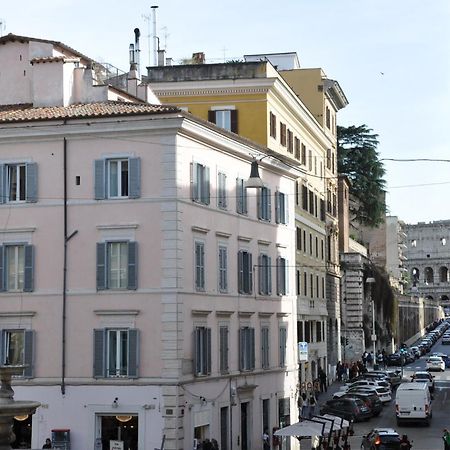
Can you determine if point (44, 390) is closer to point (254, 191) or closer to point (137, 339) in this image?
point (137, 339)

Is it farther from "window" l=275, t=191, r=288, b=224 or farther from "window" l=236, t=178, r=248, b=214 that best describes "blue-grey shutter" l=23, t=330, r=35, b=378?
"window" l=275, t=191, r=288, b=224

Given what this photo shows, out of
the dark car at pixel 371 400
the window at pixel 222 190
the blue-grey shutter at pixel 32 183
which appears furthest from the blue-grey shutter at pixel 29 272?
the dark car at pixel 371 400

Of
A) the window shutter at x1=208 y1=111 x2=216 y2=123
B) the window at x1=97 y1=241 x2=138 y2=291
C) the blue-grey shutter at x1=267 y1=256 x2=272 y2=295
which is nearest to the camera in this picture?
the window at x1=97 y1=241 x2=138 y2=291

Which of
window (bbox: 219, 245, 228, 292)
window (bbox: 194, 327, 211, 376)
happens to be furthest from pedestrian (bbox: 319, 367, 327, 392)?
window (bbox: 194, 327, 211, 376)

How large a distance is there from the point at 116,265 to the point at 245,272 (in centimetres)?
799

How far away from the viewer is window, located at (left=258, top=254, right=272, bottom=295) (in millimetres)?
49062

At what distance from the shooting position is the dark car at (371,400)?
198ft

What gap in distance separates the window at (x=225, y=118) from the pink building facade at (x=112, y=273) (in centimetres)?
1387

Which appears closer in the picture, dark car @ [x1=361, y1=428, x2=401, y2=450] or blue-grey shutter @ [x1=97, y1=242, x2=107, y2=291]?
blue-grey shutter @ [x1=97, y1=242, x2=107, y2=291]

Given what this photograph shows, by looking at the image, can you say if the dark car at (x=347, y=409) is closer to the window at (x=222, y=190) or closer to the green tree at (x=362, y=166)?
the window at (x=222, y=190)

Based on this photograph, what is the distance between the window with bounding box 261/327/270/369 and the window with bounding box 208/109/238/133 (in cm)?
1252

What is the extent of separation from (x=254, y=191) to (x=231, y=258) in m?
4.09

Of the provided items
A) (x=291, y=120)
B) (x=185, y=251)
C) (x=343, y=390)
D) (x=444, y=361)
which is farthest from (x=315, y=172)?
(x=444, y=361)

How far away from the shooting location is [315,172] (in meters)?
72.9
